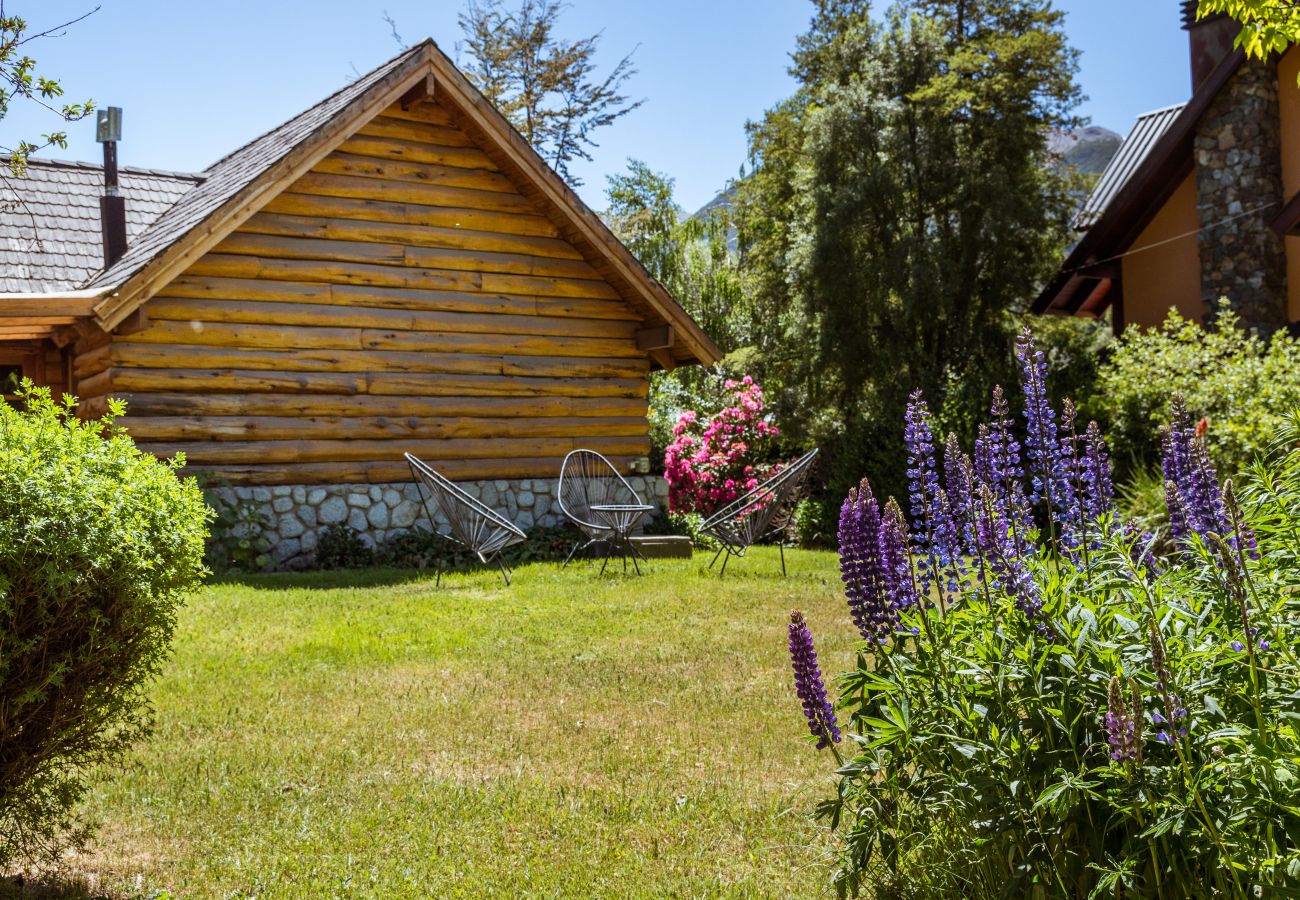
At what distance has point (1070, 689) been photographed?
2266mm

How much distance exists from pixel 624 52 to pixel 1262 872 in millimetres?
25069

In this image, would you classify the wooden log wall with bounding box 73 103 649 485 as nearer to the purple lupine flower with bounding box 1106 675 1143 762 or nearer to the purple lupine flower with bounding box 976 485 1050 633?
the purple lupine flower with bounding box 976 485 1050 633

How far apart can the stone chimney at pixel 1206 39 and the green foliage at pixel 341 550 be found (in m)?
11.7

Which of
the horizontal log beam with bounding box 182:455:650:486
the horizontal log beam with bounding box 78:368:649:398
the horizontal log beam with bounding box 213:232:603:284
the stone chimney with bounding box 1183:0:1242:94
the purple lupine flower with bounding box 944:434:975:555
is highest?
the stone chimney with bounding box 1183:0:1242:94

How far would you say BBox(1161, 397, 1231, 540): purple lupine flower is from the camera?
2.46 meters

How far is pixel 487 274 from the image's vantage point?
12484mm

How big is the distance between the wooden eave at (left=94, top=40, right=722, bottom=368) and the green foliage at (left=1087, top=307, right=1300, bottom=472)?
465cm

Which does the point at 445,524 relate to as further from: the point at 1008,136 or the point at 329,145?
the point at 1008,136

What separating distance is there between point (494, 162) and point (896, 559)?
35.1 ft

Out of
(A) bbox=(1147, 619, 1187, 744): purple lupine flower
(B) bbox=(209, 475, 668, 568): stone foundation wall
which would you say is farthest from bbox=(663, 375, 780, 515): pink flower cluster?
(A) bbox=(1147, 619, 1187, 744): purple lupine flower

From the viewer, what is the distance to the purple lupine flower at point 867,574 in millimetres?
2809

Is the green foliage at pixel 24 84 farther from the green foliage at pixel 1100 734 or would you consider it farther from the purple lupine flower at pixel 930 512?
the green foliage at pixel 1100 734

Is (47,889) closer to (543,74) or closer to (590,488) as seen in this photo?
(590,488)

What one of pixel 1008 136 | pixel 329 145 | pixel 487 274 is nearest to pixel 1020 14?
pixel 1008 136
